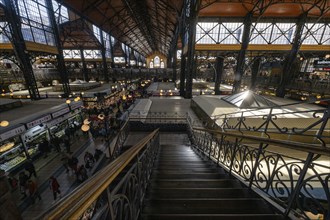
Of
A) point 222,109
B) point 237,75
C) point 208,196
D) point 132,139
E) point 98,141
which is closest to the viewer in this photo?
point 208,196

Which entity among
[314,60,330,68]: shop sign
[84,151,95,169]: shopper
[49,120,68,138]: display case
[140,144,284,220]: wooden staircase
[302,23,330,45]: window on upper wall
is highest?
[302,23,330,45]: window on upper wall

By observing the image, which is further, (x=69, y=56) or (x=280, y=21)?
(x=69, y=56)

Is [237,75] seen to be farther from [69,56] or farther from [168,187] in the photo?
[69,56]

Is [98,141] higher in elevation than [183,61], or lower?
lower

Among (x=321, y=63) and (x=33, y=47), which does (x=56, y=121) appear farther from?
(x=321, y=63)

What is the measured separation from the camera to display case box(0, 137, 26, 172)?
24.9 feet

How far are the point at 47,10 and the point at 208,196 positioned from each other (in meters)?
19.5

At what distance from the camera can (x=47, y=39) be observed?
13.7 meters

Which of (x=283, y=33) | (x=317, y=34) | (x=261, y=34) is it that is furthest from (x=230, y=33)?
(x=317, y=34)

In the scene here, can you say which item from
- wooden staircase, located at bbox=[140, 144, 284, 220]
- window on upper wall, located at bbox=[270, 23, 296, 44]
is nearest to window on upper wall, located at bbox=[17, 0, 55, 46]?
wooden staircase, located at bbox=[140, 144, 284, 220]

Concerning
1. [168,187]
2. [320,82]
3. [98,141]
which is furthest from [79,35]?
[320,82]

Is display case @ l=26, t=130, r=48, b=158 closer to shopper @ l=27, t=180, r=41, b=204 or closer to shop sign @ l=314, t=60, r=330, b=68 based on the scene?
shopper @ l=27, t=180, r=41, b=204

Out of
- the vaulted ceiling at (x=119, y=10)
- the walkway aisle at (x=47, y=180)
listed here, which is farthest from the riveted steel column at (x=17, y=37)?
the vaulted ceiling at (x=119, y=10)

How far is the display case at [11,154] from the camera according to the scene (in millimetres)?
7590
